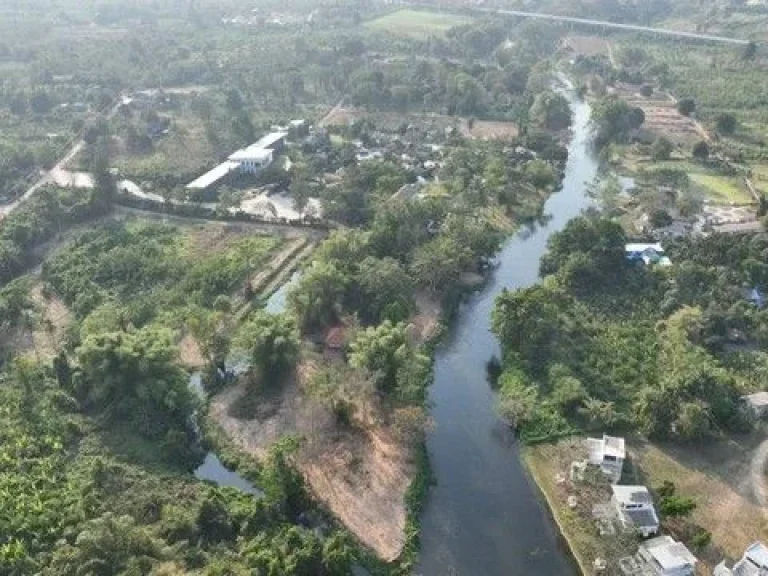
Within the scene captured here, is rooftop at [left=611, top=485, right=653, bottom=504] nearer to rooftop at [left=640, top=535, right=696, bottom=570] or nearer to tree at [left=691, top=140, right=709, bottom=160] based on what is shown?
rooftop at [left=640, top=535, right=696, bottom=570]

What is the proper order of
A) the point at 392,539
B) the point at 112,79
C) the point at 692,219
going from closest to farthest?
1. the point at 392,539
2. the point at 692,219
3. the point at 112,79

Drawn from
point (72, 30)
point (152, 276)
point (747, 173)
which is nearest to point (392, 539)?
point (152, 276)

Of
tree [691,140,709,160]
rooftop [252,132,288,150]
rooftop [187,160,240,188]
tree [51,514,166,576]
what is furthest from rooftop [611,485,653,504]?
rooftop [252,132,288,150]

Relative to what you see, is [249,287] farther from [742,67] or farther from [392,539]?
[742,67]

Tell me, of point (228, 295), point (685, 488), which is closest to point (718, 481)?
point (685, 488)

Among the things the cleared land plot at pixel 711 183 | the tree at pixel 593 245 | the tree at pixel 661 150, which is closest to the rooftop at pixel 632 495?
the tree at pixel 593 245

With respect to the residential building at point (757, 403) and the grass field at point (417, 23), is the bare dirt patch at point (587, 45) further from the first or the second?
the residential building at point (757, 403)

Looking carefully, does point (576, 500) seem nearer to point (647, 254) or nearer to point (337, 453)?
point (337, 453)
